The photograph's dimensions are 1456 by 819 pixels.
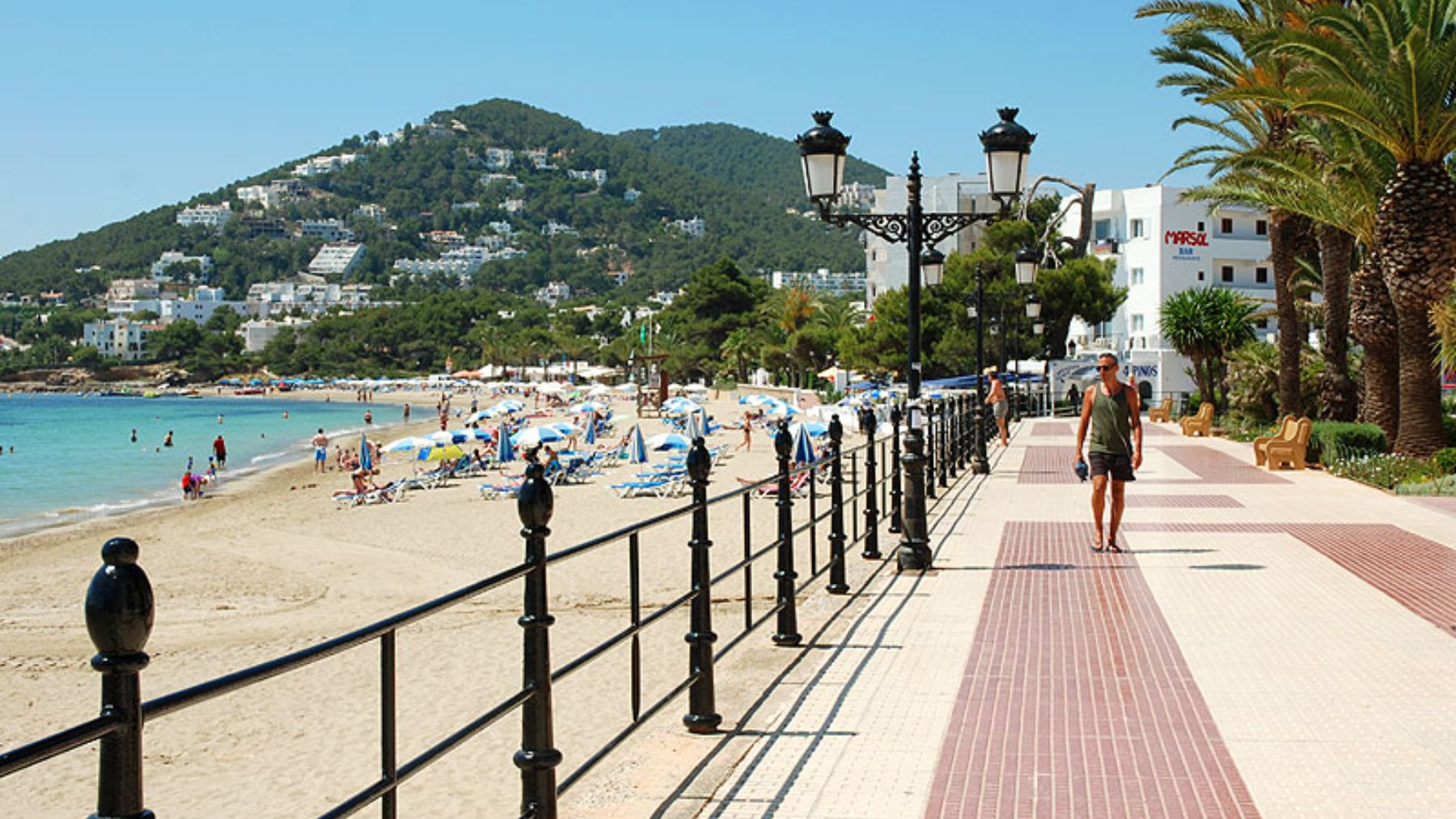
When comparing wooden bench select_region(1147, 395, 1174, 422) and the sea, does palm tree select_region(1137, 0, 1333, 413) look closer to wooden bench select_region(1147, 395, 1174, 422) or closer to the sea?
wooden bench select_region(1147, 395, 1174, 422)

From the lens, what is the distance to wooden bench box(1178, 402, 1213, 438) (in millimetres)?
31016

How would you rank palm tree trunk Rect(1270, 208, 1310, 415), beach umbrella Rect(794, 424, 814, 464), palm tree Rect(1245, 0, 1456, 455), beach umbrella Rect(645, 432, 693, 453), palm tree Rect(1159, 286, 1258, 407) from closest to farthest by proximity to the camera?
palm tree Rect(1245, 0, 1456, 455), beach umbrella Rect(794, 424, 814, 464), palm tree trunk Rect(1270, 208, 1310, 415), beach umbrella Rect(645, 432, 693, 453), palm tree Rect(1159, 286, 1258, 407)

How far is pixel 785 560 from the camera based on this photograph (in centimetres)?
782

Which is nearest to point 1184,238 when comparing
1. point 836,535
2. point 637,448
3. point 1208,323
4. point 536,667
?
point 1208,323

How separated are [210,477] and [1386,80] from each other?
3664 cm

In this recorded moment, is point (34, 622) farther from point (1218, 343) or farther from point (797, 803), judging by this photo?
point (1218, 343)

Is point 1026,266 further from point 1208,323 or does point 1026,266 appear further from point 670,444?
point 1208,323

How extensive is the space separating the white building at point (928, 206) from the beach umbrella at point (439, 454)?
50.4 m

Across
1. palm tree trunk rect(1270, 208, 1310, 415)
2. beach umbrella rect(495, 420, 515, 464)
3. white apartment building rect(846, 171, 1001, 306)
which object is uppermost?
white apartment building rect(846, 171, 1001, 306)

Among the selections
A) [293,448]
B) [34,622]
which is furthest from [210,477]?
[34,622]

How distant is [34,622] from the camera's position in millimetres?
17656

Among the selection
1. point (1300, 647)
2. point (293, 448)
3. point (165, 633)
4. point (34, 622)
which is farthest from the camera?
point (293, 448)

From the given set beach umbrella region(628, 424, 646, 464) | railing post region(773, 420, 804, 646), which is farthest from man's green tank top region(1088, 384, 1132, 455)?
beach umbrella region(628, 424, 646, 464)

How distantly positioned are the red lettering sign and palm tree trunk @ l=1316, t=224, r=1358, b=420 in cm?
3672
